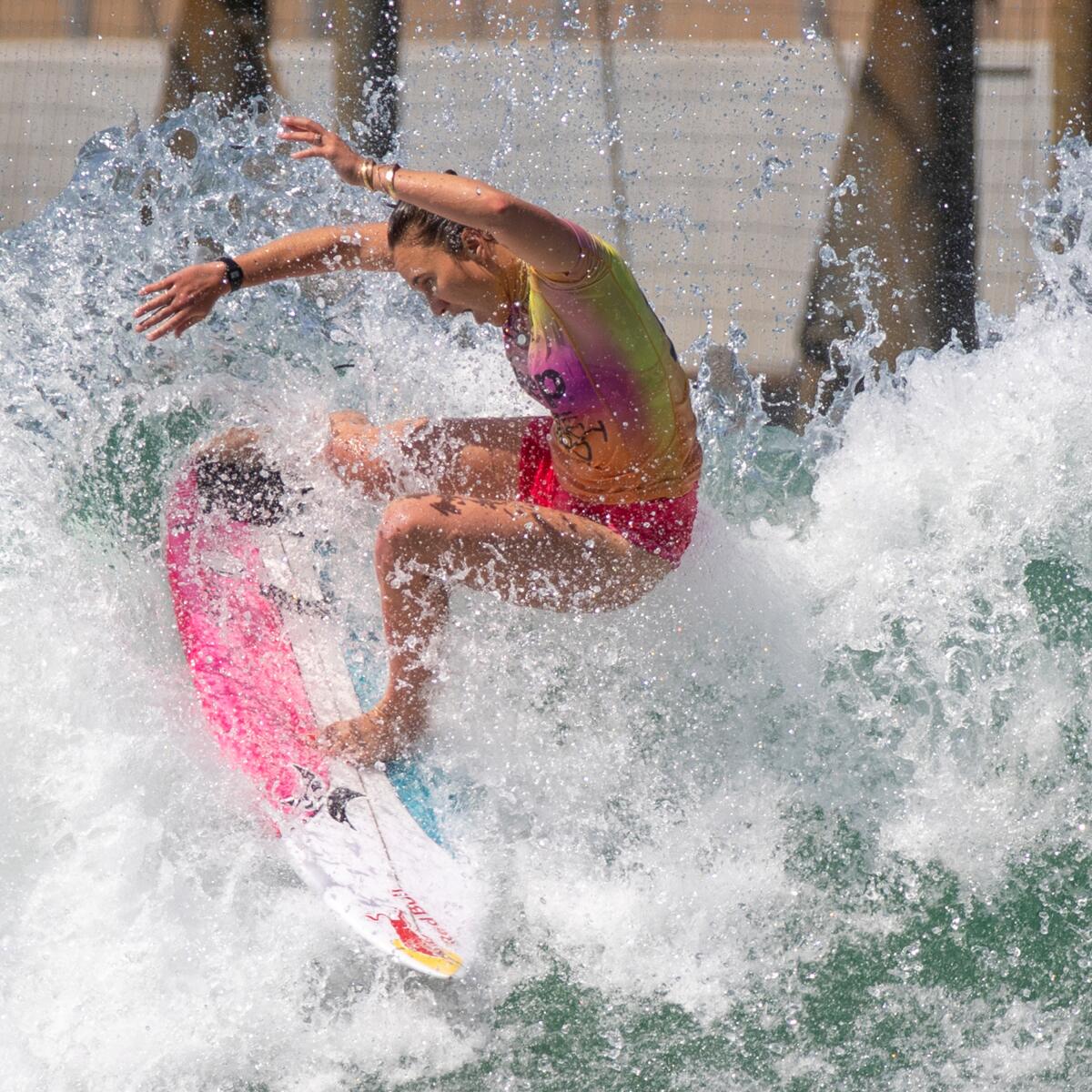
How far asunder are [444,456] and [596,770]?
2.72 ft

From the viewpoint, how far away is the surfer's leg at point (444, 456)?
274cm

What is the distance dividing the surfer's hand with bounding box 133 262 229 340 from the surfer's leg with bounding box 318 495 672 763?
1.74 feet

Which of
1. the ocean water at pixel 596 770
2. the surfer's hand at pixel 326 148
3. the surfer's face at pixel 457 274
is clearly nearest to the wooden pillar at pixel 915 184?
the ocean water at pixel 596 770

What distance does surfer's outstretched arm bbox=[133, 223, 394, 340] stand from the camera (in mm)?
2430

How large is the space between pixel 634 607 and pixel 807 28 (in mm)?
2859

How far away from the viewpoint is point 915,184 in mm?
4953

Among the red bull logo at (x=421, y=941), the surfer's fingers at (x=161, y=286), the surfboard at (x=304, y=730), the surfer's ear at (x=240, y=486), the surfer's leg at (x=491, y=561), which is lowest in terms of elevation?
the red bull logo at (x=421, y=941)

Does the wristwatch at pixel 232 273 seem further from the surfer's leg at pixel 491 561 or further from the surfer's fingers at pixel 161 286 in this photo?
the surfer's leg at pixel 491 561

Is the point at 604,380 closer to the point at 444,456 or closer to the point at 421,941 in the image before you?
the point at 444,456

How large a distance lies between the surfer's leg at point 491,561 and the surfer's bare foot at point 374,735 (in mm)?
201

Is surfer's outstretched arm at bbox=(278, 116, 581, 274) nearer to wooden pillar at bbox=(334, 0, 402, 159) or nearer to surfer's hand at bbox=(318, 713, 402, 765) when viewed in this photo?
surfer's hand at bbox=(318, 713, 402, 765)

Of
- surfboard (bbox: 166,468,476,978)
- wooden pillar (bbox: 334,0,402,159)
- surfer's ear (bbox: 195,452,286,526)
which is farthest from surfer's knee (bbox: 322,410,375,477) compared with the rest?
wooden pillar (bbox: 334,0,402,159)

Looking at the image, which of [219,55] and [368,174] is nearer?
[368,174]

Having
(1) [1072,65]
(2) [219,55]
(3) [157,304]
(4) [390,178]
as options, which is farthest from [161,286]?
(1) [1072,65]
